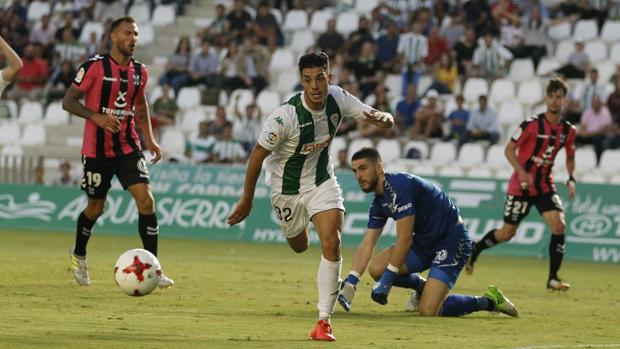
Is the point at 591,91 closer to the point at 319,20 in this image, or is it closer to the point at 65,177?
the point at 319,20

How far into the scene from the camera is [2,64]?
32688mm

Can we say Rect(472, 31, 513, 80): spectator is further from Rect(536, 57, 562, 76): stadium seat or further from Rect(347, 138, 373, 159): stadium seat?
Rect(347, 138, 373, 159): stadium seat

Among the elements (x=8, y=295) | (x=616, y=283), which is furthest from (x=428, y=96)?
(x=8, y=295)

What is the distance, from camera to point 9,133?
29812 mm

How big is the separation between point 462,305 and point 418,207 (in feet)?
3.29

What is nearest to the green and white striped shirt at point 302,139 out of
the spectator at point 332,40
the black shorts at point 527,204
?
the black shorts at point 527,204

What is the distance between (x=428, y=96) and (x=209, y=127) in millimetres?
4767

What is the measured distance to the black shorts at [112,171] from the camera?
13414 mm

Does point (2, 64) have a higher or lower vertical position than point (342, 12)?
lower

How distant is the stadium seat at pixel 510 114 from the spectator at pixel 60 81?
10.1 metres

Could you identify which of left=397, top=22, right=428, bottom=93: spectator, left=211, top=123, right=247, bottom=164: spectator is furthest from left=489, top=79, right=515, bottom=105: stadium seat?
left=211, top=123, right=247, bottom=164: spectator

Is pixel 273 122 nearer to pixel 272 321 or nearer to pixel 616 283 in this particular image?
pixel 272 321

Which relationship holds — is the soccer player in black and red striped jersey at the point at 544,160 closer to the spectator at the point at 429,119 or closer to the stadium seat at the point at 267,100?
the spectator at the point at 429,119

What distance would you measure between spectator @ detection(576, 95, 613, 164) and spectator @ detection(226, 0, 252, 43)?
9082 mm
